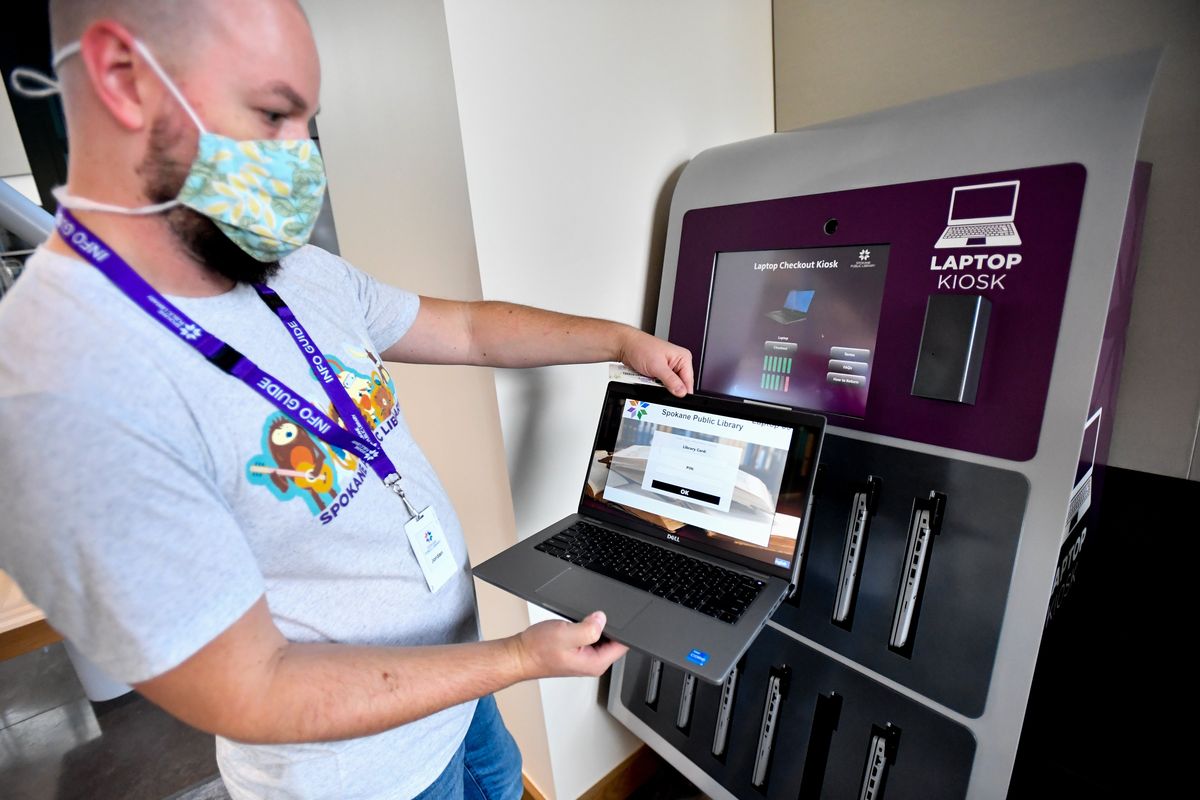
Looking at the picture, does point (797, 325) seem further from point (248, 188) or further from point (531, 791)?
point (531, 791)

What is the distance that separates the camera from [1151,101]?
103 cm

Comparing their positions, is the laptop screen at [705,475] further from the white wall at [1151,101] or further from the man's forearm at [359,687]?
the white wall at [1151,101]

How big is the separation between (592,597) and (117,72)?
818 mm

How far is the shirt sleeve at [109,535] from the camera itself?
1.45 ft

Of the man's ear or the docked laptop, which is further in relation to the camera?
the docked laptop

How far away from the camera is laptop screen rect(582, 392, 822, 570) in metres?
0.89

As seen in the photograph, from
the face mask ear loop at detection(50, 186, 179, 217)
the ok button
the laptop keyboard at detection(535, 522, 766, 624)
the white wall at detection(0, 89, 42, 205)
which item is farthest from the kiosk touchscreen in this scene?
the white wall at detection(0, 89, 42, 205)

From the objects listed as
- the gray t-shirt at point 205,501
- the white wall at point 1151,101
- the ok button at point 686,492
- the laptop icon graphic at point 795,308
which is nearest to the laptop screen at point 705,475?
the ok button at point 686,492

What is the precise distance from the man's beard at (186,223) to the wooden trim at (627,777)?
151 centimetres

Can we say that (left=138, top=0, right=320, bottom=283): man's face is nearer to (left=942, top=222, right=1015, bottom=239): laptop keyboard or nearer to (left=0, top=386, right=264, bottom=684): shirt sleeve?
(left=0, top=386, right=264, bottom=684): shirt sleeve

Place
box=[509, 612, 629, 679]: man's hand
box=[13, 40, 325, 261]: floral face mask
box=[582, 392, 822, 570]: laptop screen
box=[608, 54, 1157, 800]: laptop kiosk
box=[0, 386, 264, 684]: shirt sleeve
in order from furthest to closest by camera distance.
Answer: box=[582, 392, 822, 570]: laptop screen < box=[608, 54, 1157, 800]: laptop kiosk < box=[509, 612, 629, 679]: man's hand < box=[13, 40, 325, 261]: floral face mask < box=[0, 386, 264, 684]: shirt sleeve

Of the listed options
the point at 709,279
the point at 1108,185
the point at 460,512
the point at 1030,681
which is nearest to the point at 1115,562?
the point at 1030,681

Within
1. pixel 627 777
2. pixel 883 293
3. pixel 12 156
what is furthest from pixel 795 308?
pixel 12 156

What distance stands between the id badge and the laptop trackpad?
156mm
